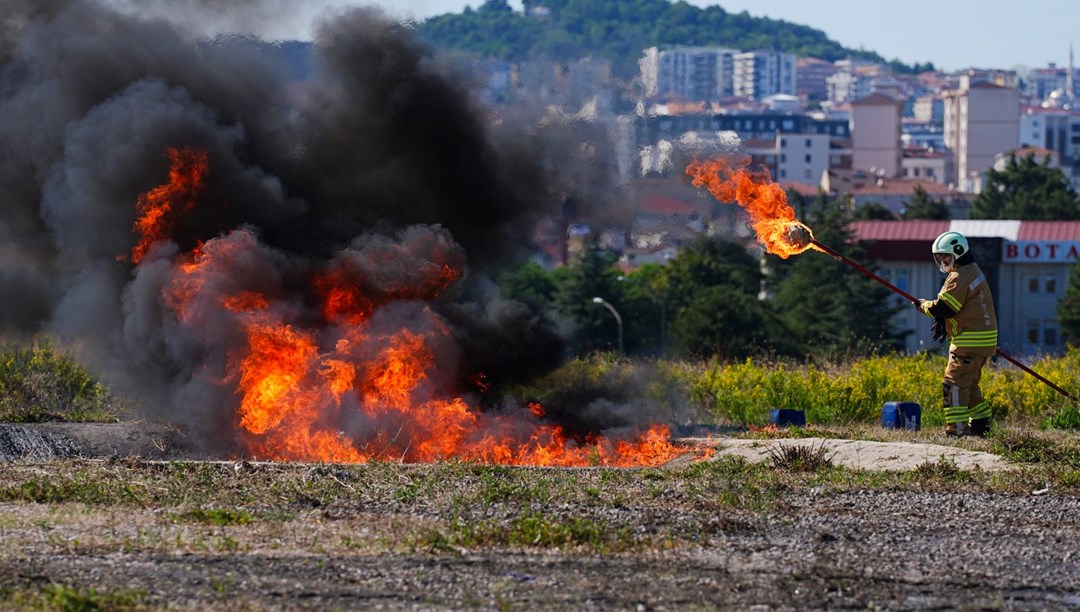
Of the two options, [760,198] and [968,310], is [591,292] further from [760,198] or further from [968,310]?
[968,310]

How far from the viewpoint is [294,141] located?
65.2ft

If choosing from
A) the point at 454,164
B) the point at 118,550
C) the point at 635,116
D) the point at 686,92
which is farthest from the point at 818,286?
the point at 118,550

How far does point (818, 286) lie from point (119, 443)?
48.9 metres

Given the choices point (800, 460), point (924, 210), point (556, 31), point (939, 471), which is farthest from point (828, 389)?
point (924, 210)

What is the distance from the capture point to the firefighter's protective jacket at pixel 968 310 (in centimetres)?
1719

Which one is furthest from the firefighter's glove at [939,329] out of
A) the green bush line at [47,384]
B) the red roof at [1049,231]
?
the red roof at [1049,231]

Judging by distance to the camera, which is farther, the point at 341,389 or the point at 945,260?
the point at 945,260

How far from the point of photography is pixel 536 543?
445 inches

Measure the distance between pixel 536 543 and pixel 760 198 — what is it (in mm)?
8941

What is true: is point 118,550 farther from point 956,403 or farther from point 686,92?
point 686,92

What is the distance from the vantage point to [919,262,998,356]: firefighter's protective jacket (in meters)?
17.2

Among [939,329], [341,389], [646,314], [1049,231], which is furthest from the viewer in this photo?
[1049,231]

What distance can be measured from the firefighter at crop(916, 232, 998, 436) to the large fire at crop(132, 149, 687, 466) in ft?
10.4

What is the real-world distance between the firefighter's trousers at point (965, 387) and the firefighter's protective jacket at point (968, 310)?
0.10m
